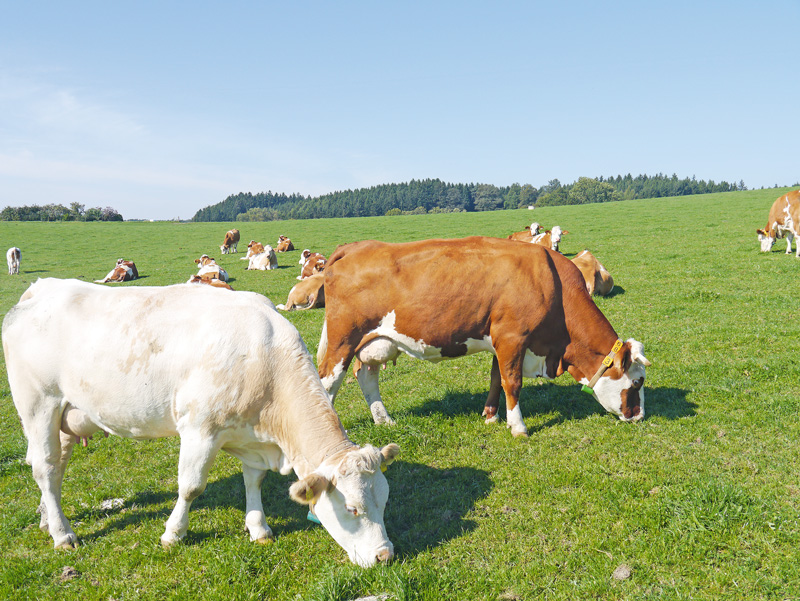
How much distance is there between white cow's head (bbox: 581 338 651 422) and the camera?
6.99 m

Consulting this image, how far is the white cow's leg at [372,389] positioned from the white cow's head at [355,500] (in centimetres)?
327

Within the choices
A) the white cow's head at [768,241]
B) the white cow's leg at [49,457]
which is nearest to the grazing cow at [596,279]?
the white cow's head at [768,241]

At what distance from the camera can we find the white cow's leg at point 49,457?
16.6 ft

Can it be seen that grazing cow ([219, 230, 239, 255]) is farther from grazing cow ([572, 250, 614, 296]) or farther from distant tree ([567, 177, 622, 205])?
distant tree ([567, 177, 622, 205])

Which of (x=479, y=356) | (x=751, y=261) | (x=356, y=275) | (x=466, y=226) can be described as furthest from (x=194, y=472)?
(x=466, y=226)

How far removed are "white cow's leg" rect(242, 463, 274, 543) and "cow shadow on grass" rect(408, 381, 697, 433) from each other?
10.8 ft

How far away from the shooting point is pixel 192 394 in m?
4.52

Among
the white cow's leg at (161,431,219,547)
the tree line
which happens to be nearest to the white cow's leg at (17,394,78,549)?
the white cow's leg at (161,431,219,547)

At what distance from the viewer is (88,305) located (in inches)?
200

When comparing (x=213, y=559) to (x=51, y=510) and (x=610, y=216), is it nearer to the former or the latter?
(x=51, y=510)

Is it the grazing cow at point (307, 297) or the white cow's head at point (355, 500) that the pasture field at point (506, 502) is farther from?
the grazing cow at point (307, 297)

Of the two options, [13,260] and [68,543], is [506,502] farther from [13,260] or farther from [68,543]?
[13,260]

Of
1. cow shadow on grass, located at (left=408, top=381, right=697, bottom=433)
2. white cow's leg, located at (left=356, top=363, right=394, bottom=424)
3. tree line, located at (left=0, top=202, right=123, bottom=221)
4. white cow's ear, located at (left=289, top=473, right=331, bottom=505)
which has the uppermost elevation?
tree line, located at (left=0, top=202, right=123, bottom=221)

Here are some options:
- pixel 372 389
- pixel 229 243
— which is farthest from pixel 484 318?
pixel 229 243
